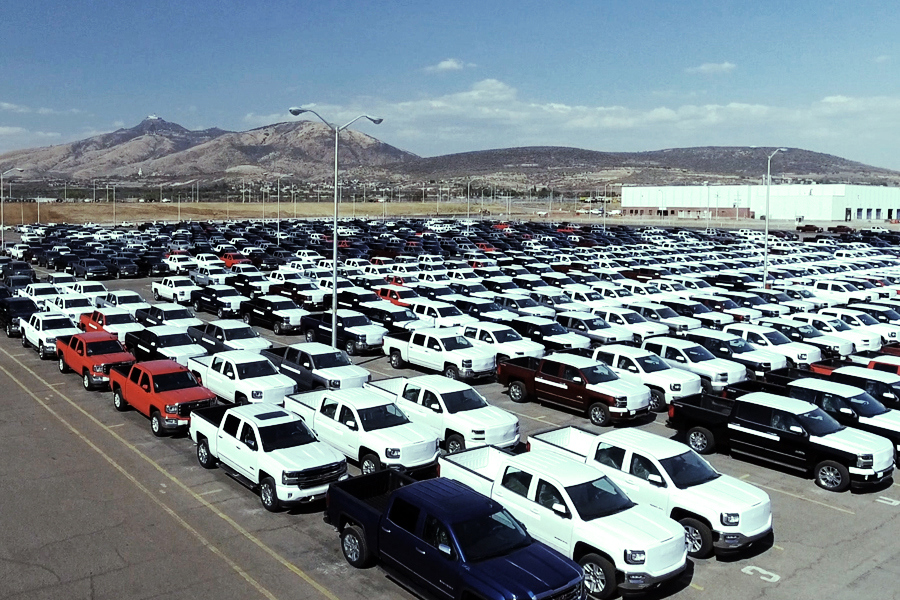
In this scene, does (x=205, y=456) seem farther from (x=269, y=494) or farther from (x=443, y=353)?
(x=443, y=353)

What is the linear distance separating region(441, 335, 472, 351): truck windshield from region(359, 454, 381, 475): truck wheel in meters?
9.20

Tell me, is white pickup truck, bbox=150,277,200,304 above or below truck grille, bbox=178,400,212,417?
above

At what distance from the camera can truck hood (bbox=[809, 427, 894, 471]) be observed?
15.5 metres

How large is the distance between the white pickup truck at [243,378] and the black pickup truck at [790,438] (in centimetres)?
957

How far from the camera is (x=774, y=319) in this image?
1156 inches

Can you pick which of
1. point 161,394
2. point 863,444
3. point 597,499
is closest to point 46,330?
point 161,394

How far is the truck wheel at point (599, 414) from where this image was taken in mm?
19703

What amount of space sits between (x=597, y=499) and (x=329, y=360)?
37.5ft

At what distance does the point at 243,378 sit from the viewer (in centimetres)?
2002

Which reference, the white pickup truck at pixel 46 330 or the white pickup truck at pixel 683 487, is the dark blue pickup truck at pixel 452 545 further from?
the white pickup truck at pixel 46 330

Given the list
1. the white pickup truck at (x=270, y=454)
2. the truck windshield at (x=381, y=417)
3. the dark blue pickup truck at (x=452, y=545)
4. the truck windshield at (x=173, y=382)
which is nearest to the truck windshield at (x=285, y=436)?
the white pickup truck at (x=270, y=454)

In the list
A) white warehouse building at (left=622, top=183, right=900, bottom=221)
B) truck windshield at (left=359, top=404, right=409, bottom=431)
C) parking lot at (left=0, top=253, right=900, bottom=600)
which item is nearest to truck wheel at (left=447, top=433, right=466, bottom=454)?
truck windshield at (left=359, top=404, right=409, bottom=431)

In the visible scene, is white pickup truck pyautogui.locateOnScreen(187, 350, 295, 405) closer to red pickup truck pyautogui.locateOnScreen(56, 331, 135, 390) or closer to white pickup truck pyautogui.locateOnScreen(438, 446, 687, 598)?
red pickup truck pyautogui.locateOnScreen(56, 331, 135, 390)

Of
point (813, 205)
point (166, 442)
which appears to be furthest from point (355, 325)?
point (813, 205)
